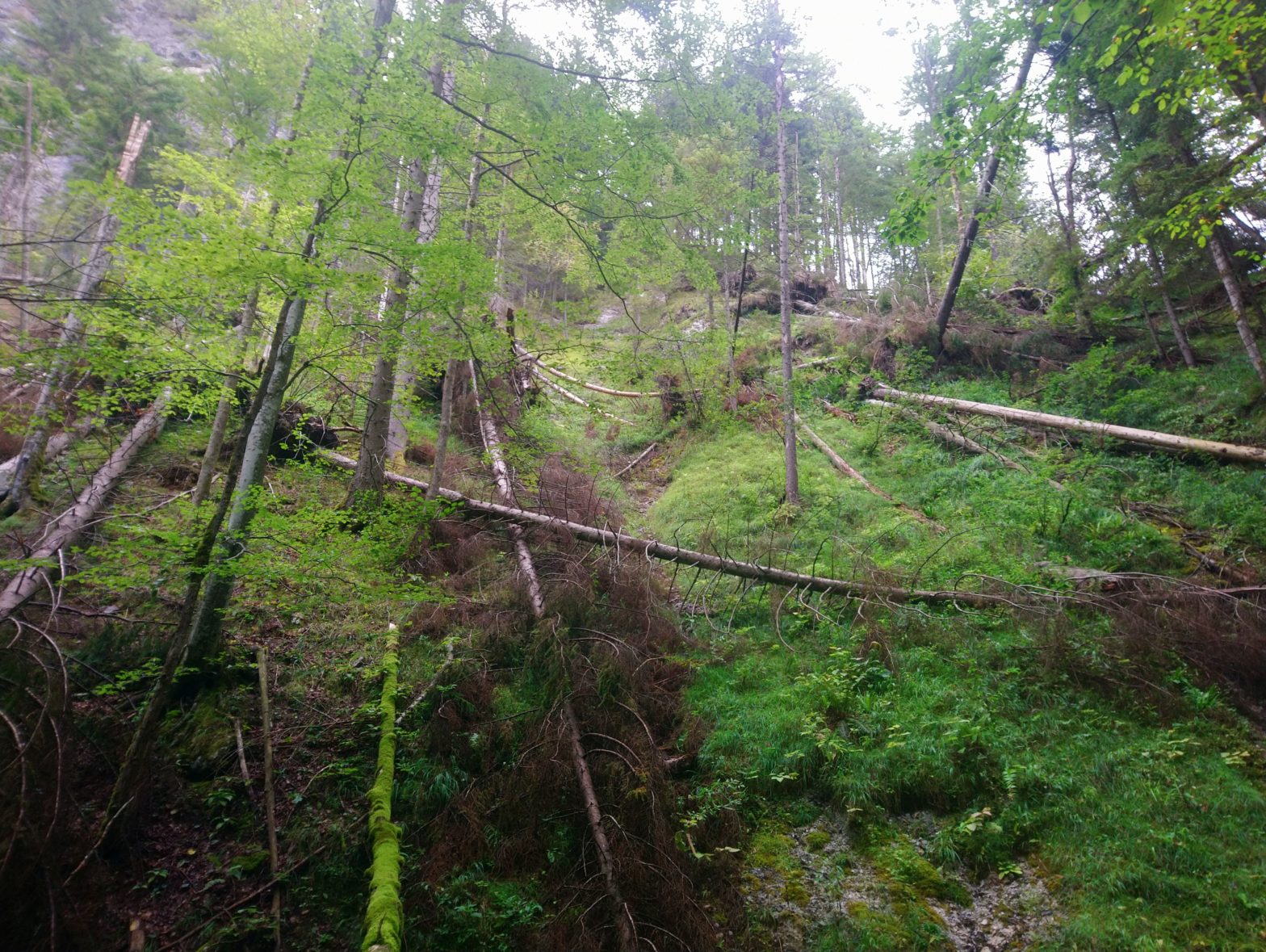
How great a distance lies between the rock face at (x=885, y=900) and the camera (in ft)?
13.5

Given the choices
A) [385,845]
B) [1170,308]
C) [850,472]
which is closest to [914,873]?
[385,845]

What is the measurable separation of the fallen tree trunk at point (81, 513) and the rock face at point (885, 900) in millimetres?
6340

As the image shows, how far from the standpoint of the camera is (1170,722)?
5418mm

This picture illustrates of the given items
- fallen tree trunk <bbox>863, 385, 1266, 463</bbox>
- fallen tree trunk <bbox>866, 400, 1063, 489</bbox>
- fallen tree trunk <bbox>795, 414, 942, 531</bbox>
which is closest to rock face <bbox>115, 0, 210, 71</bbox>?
fallen tree trunk <bbox>795, 414, 942, 531</bbox>

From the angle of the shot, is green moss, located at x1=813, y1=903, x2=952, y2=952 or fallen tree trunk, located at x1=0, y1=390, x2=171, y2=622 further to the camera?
fallen tree trunk, located at x1=0, y1=390, x2=171, y2=622

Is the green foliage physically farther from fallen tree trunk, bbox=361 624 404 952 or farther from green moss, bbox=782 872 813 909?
green moss, bbox=782 872 813 909

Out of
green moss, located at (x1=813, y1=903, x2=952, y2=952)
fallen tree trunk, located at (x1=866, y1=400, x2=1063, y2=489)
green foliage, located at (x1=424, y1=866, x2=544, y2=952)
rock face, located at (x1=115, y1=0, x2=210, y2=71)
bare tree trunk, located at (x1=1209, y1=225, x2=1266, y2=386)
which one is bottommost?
green foliage, located at (x1=424, y1=866, x2=544, y2=952)

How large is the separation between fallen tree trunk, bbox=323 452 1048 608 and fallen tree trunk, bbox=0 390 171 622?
2.88 metres

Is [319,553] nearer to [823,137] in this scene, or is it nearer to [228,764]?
[228,764]

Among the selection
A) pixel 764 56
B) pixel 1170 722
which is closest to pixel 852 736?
pixel 1170 722

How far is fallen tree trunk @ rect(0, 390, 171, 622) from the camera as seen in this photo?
5.14 metres

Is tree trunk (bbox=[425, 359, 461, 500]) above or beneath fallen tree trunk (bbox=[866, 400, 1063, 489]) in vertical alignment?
beneath

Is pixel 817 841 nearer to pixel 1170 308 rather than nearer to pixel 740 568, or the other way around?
pixel 740 568

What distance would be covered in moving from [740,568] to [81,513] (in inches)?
355
